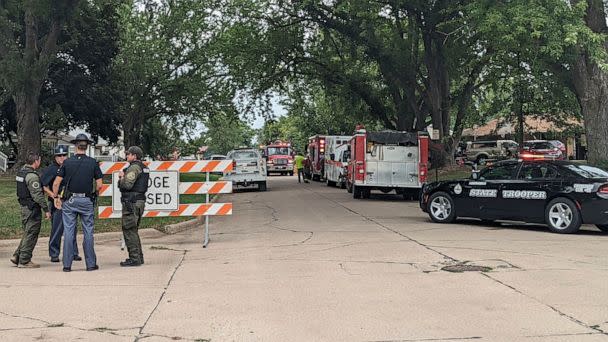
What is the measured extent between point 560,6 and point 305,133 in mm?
52546

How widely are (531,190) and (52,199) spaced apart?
9.04 m

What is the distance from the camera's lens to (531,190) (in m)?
12.6

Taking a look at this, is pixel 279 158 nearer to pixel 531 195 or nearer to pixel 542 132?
pixel 542 132

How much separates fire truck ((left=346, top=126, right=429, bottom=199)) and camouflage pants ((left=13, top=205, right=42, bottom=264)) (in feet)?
45.1

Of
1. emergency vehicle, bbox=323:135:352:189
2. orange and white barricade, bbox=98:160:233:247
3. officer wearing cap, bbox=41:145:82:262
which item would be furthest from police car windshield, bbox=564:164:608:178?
emergency vehicle, bbox=323:135:352:189

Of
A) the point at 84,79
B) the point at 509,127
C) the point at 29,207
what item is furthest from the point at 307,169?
the point at 29,207

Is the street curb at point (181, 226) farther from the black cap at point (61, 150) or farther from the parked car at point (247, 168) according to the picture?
the parked car at point (247, 168)

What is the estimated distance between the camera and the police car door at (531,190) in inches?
490

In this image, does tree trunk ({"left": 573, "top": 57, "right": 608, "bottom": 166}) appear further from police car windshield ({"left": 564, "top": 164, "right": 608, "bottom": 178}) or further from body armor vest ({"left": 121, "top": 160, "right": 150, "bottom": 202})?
body armor vest ({"left": 121, "top": 160, "right": 150, "bottom": 202})

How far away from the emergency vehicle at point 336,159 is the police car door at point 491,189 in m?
13.9

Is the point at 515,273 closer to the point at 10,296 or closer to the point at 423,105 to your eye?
the point at 10,296

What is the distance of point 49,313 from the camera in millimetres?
6328

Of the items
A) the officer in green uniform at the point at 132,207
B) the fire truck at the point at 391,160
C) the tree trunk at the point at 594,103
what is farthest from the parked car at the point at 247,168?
the officer in green uniform at the point at 132,207

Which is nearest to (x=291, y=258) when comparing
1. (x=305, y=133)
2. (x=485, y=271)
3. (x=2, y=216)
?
(x=485, y=271)
